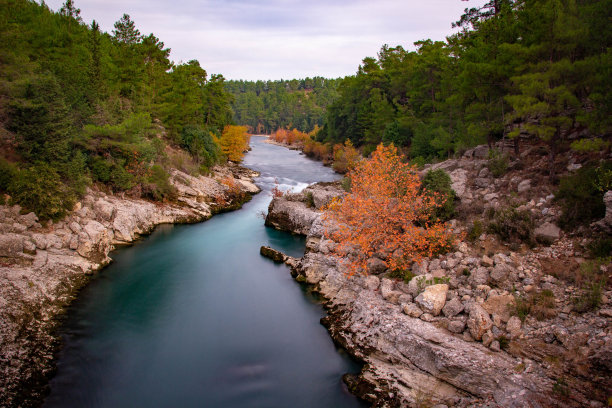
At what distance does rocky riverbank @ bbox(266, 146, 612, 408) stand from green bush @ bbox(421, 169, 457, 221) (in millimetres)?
1059

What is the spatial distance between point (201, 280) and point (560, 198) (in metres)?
18.4

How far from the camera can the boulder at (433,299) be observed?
41.6 ft

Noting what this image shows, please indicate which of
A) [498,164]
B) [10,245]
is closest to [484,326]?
[498,164]

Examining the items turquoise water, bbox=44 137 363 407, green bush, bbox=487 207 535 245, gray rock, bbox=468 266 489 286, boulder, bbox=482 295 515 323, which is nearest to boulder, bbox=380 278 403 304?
gray rock, bbox=468 266 489 286

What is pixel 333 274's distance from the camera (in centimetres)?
1777

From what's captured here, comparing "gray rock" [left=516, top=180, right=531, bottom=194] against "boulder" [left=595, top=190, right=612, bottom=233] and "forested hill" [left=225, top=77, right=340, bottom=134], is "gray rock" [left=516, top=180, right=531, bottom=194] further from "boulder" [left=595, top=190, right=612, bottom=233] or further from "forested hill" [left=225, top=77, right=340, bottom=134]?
"forested hill" [left=225, top=77, right=340, bottom=134]

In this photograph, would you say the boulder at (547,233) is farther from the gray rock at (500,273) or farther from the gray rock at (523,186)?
the gray rock at (523,186)

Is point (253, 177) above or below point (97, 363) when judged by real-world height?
above

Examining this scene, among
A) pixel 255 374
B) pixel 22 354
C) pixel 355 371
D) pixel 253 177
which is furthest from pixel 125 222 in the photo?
pixel 253 177

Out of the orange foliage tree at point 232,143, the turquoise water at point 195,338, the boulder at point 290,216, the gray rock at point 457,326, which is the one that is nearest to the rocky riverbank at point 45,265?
the turquoise water at point 195,338

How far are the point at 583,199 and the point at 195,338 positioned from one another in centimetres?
1676

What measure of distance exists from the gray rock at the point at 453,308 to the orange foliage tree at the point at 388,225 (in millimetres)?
3085

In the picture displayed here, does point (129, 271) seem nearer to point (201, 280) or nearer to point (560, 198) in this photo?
point (201, 280)

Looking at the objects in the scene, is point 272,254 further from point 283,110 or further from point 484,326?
point 283,110
